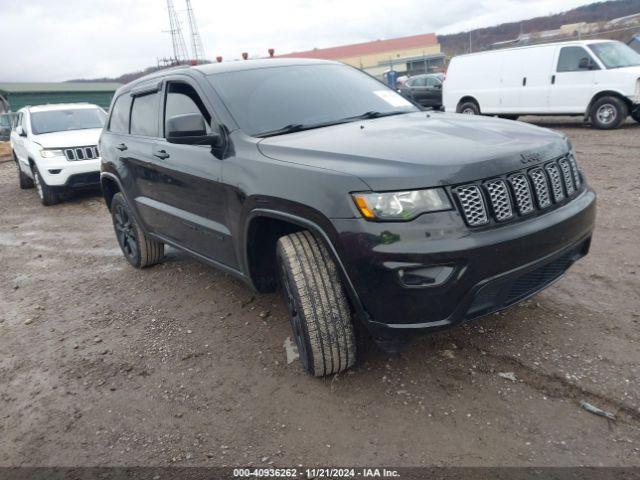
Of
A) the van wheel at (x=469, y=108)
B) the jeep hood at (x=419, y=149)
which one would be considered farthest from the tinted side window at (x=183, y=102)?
the van wheel at (x=469, y=108)

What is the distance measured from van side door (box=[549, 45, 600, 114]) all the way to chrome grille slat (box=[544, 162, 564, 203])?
31.3 feet

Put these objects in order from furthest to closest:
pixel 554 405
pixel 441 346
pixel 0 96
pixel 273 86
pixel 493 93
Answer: pixel 0 96 < pixel 493 93 < pixel 273 86 < pixel 441 346 < pixel 554 405

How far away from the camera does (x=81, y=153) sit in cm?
860

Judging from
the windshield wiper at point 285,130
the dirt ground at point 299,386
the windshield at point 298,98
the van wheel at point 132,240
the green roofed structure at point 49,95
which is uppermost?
the green roofed structure at point 49,95

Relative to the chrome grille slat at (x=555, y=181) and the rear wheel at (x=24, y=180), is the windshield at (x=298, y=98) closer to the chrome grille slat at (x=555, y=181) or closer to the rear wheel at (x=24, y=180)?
the chrome grille slat at (x=555, y=181)

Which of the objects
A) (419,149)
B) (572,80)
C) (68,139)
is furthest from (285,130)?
(572,80)

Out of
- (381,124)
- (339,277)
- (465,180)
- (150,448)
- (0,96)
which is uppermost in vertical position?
(0,96)

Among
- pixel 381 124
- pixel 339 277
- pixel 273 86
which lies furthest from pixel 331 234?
pixel 273 86

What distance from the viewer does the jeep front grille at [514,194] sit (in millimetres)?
2240

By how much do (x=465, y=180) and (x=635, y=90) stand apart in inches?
395

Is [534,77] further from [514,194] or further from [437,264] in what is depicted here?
[437,264]

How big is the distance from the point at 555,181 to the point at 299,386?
178 centimetres

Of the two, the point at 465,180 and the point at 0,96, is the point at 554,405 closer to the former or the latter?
the point at 465,180

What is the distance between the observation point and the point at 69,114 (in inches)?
384
